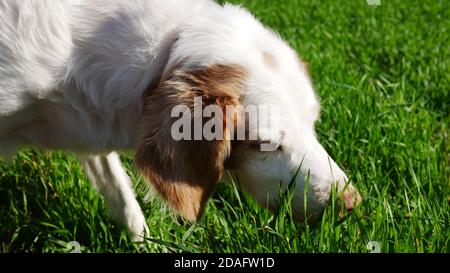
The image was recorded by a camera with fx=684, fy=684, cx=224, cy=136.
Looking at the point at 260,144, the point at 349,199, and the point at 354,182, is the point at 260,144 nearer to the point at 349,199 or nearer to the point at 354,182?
the point at 349,199

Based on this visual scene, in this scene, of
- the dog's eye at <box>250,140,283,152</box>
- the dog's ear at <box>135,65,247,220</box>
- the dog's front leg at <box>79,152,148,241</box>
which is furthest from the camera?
the dog's front leg at <box>79,152,148,241</box>

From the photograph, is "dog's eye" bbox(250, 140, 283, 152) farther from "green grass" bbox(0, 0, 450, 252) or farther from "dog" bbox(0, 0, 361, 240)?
"green grass" bbox(0, 0, 450, 252)

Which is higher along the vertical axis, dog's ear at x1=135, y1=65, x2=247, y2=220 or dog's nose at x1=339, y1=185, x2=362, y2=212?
dog's ear at x1=135, y1=65, x2=247, y2=220

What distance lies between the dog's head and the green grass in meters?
0.14

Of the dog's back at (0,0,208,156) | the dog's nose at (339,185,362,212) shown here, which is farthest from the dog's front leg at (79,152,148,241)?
the dog's nose at (339,185,362,212)

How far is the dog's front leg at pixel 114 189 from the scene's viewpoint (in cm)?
325

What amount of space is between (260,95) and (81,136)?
2.54 ft

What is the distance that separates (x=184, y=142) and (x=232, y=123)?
0.19 m

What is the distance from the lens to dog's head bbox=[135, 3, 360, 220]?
234 centimetres

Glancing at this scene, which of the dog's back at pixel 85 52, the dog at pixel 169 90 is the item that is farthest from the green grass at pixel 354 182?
the dog's back at pixel 85 52

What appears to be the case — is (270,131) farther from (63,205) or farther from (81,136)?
(63,205)

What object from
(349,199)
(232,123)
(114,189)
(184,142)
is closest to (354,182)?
(349,199)

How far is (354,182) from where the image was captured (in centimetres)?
307
